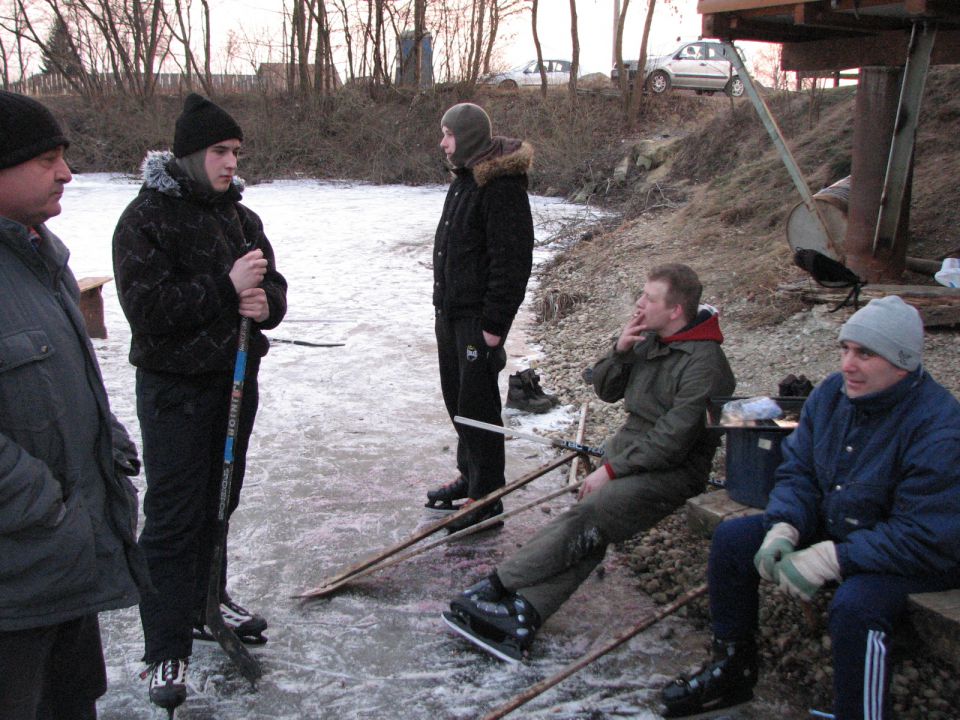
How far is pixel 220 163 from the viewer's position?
296 cm

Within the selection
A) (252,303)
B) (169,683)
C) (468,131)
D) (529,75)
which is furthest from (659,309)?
(529,75)

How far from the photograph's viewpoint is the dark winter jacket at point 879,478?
245cm

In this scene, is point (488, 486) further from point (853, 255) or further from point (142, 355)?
point (853, 255)

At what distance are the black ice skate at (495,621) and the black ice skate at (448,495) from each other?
1143 mm

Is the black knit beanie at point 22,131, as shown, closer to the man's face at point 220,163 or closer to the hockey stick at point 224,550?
the man's face at point 220,163

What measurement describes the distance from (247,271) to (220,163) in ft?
1.20

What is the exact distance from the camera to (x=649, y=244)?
33.4 feet

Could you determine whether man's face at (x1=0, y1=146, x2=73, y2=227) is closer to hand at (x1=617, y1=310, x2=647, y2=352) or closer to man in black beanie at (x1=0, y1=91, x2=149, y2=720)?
man in black beanie at (x1=0, y1=91, x2=149, y2=720)

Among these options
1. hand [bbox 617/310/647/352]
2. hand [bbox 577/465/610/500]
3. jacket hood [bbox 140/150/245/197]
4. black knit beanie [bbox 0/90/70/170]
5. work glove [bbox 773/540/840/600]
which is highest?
black knit beanie [bbox 0/90/70/170]

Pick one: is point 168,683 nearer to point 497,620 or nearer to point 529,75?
point 497,620

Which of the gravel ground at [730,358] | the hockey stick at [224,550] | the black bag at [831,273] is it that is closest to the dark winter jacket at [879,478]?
the gravel ground at [730,358]

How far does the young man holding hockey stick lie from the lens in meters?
3.19

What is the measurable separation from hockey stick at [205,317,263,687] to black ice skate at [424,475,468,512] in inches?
55.4

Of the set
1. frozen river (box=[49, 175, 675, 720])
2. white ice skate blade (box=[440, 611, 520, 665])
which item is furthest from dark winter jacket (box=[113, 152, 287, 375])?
white ice skate blade (box=[440, 611, 520, 665])
